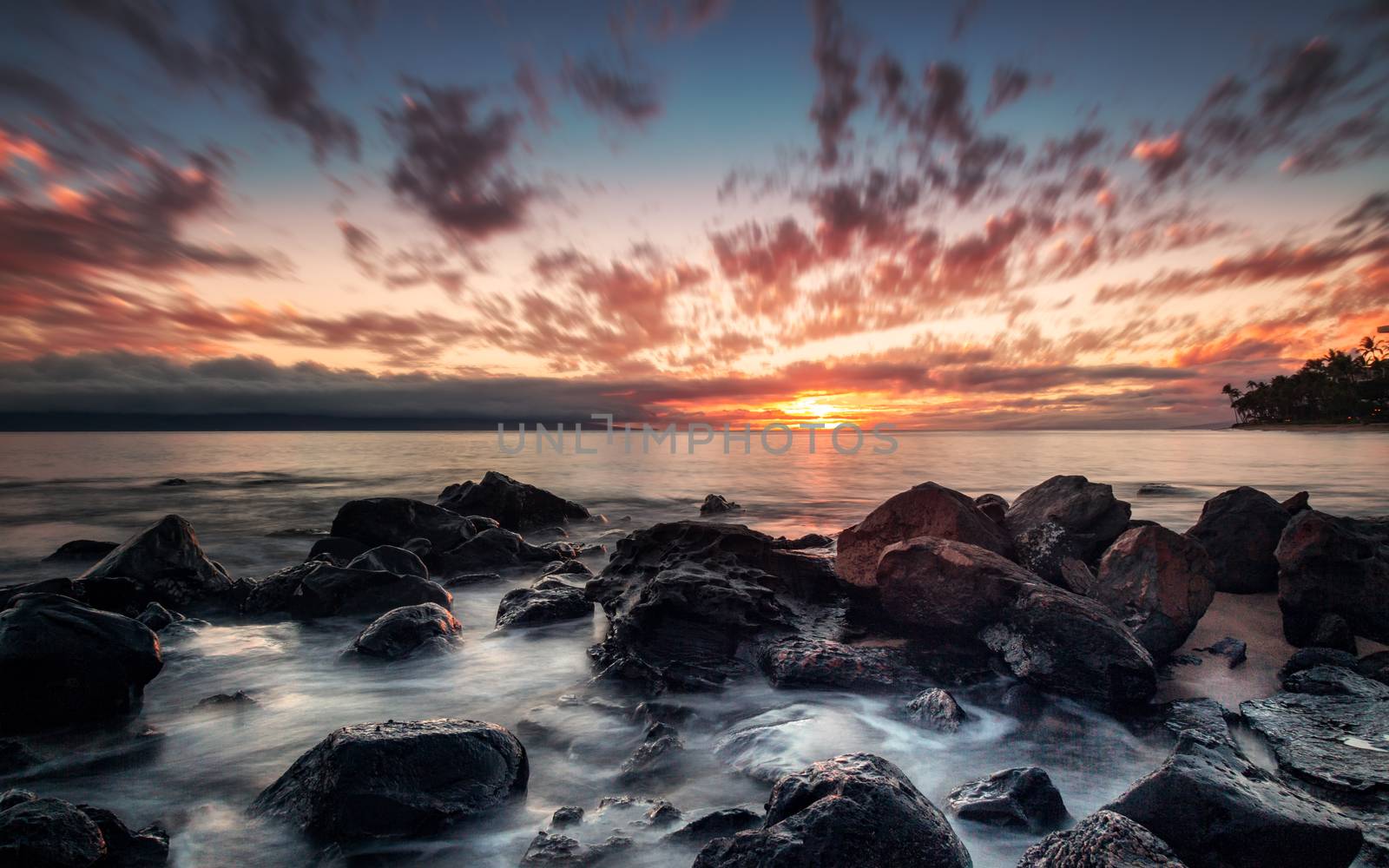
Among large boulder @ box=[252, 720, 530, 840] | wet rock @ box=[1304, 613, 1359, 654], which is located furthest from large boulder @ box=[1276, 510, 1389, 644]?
large boulder @ box=[252, 720, 530, 840]

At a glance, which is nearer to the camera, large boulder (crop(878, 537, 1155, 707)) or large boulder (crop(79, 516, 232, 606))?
large boulder (crop(878, 537, 1155, 707))

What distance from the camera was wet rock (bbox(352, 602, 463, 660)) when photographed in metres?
6.72

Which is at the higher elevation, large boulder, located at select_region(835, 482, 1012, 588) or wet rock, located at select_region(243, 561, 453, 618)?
large boulder, located at select_region(835, 482, 1012, 588)

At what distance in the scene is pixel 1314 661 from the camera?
18.1ft

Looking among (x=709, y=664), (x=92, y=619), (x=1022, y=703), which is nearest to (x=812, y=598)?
(x=709, y=664)

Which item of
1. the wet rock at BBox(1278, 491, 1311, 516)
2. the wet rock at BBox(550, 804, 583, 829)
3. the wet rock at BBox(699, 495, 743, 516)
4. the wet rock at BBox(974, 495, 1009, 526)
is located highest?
the wet rock at BBox(1278, 491, 1311, 516)

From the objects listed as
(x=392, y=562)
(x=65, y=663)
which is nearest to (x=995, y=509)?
(x=392, y=562)

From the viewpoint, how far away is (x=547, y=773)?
437 cm

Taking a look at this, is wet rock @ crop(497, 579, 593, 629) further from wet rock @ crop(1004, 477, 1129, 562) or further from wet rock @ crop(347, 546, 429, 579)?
wet rock @ crop(1004, 477, 1129, 562)

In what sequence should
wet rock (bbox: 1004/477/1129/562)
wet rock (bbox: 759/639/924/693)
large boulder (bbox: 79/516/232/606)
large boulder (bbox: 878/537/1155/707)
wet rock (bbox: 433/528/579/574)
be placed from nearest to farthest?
large boulder (bbox: 878/537/1155/707)
wet rock (bbox: 759/639/924/693)
wet rock (bbox: 1004/477/1129/562)
large boulder (bbox: 79/516/232/606)
wet rock (bbox: 433/528/579/574)

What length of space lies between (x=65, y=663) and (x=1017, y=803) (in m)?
6.79

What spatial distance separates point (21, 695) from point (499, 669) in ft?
11.6

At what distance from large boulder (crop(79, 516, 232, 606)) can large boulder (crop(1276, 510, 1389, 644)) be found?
12.5 meters

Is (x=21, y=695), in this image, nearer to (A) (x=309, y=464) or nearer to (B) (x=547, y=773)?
(B) (x=547, y=773)
